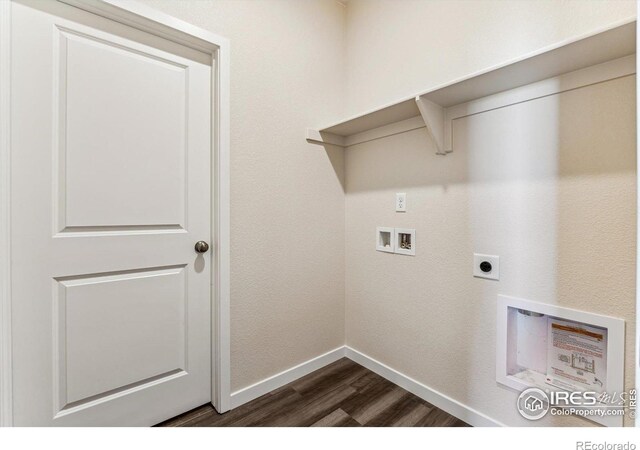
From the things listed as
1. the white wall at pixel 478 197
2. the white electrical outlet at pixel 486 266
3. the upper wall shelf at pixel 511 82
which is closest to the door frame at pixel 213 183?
the upper wall shelf at pixel 511 82

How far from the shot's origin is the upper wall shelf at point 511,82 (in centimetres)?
98

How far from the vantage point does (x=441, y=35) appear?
1.56 metres

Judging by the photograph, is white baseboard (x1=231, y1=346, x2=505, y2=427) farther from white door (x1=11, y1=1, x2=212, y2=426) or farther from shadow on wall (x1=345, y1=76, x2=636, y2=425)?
white door (x1=11, y1=1, x2=212, y2=426)

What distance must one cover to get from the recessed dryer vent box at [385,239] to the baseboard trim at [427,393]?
0.74m

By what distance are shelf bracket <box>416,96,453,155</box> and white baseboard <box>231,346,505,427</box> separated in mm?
1288

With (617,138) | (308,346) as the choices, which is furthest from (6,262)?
(617,138)

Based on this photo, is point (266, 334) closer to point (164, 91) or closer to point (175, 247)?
point (175, 247)

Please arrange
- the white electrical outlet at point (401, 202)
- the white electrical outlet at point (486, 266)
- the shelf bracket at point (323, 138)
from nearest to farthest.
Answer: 1. the white electrical outlet at point (486, 266)
2. the white electrical outlet at point (401, 202)
3. the shelf bracket at point (323, 138)

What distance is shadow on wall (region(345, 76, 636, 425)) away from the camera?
108 centimetres

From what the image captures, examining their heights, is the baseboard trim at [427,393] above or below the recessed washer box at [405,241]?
below

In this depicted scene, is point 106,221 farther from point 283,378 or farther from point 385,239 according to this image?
point 385,239

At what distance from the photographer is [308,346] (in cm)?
194

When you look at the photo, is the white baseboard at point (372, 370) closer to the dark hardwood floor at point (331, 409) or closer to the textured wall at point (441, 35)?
the dark hardwood floor at point (331, 409)

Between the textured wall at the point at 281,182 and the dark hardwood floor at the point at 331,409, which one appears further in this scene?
the textured wall at the point at 281,182
